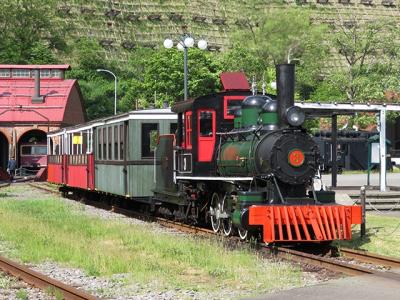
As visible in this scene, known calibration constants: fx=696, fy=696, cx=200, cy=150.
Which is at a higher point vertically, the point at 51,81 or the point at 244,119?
the point at 51,81

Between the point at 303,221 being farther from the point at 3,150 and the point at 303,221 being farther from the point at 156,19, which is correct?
the point at 156,19

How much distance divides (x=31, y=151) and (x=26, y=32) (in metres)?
32.2

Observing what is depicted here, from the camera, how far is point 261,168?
39.8ft

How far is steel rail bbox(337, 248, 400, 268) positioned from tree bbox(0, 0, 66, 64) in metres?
66.9

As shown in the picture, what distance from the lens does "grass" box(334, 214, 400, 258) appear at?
1263 cm

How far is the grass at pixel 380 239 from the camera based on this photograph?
12633 millimetres

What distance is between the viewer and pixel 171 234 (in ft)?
48.7

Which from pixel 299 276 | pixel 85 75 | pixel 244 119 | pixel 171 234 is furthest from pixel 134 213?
pixel 85 75

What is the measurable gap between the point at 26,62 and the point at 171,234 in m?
63.4

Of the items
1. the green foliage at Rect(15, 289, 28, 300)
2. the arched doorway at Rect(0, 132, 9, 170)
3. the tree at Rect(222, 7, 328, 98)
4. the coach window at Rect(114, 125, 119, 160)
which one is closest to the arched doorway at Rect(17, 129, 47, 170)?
the arched doorway at Rect(0, 132, 9, 170)

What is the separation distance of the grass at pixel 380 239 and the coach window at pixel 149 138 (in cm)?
597

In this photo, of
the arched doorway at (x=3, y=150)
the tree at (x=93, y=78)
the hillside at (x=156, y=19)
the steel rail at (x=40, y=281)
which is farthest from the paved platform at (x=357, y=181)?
the hillside at (x=156, y=19)

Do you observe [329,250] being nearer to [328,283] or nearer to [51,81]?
[328,283]

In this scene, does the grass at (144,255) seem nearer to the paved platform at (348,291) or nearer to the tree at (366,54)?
the paved platform at (348,291)
